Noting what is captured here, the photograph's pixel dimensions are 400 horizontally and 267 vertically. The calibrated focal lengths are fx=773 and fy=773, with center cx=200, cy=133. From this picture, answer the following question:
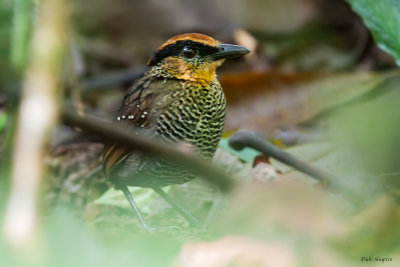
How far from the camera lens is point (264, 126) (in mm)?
6008

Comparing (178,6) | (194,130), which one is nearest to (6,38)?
(178,6)

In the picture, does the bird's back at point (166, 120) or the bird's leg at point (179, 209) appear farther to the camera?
the bird's leg at point (179, 209)

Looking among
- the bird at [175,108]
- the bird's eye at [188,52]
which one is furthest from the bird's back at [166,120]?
the bird's eye at [188,52]

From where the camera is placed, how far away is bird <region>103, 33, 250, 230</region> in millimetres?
3820

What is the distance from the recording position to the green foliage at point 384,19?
3.79 meters

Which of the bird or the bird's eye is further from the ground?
the bird's eye

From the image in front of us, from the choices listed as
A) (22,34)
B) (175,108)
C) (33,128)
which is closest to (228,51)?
(175,108)

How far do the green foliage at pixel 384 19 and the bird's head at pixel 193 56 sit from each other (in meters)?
0.68

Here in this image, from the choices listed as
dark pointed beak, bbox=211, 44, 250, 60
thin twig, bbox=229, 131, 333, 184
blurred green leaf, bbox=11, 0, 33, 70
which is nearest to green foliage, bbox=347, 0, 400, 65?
dark pointed beak, bbox=211, 44, 250, 60

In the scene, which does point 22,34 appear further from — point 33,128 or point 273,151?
point 273,151

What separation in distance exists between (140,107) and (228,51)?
1.73 ft

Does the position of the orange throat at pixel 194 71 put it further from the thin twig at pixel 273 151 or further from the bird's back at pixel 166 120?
the thin twig at pixel 273 151

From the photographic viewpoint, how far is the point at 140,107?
3926mm

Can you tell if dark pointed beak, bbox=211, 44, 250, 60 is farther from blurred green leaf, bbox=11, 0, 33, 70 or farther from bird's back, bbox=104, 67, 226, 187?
blurred green leaf, bbox=11, 0, 33, 70
